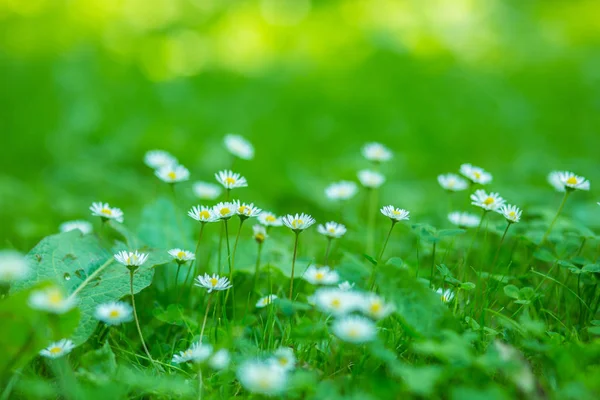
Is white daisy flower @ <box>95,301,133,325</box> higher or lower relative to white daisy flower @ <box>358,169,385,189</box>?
lower

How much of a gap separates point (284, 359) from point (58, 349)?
0.52 metres

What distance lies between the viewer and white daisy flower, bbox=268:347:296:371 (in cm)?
128

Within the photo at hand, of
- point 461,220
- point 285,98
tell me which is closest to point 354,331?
point 461,220

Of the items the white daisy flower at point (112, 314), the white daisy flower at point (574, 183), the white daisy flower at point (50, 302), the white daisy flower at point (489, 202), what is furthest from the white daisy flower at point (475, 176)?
the white daisy flower at point (50, 302)

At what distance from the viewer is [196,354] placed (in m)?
1.36

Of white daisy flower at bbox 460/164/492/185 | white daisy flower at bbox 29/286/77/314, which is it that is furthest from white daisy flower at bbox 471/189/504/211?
white daisy flower at bbox 29/286/77/314

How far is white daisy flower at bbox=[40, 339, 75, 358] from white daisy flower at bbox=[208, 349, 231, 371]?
34cm

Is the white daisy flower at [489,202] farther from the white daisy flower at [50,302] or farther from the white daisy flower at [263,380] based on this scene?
the white daisy flower at [50,302]

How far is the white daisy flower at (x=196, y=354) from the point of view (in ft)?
4.40

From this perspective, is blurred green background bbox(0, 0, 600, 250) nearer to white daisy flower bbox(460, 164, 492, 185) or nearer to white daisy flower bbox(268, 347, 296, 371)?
white daisy flower bbox(460, 164, 492, 185)

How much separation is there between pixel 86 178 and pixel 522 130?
10.2 ft

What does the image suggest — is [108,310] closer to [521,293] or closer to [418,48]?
[521,293]

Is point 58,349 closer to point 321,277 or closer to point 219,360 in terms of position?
point 219,360

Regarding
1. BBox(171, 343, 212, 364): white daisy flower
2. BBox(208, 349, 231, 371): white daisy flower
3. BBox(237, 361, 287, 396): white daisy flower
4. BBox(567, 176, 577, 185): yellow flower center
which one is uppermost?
BBox(567, 176, 577, 185): yellow flower center
